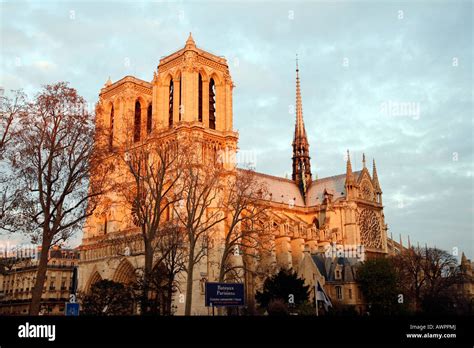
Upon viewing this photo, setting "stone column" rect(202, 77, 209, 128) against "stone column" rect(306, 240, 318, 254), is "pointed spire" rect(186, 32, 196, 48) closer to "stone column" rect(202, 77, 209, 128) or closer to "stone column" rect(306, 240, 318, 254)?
"stone column" rect(202, 77, 209, 128)

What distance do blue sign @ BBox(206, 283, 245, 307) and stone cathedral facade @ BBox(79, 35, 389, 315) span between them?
56.8 feet

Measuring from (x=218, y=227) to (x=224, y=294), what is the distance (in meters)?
21.4

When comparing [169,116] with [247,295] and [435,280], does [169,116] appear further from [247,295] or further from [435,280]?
[435,280]

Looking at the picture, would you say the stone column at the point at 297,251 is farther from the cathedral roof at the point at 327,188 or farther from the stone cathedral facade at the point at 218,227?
the cathedral roof at the point at 327,188

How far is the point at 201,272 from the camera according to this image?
49.6 metres

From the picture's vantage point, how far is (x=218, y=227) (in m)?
50.6

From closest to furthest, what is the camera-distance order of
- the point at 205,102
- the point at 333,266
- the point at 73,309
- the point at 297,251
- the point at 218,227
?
the point at 73,309 < the point at 218,227 < the point at 205,102 < the point at 333,266 < the point at 297,251

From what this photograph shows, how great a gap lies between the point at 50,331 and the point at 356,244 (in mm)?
56769

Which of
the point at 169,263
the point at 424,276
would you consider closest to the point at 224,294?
the point at 169,263

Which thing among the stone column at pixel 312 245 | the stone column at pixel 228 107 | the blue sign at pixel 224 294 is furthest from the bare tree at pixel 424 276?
the blue sign at pixel 224 294

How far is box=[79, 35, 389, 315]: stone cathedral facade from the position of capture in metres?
53.5

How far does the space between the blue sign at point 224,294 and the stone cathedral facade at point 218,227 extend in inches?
681

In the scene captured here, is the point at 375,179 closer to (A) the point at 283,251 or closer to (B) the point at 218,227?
(A) the point at 283,251

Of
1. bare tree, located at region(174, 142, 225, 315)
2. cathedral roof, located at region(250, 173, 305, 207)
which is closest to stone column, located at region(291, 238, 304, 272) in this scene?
cathedral roof, located at region(250, 173, 305, 207)
